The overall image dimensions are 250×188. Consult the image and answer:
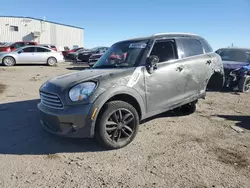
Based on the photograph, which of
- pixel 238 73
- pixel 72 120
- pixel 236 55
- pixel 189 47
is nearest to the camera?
pixel 72 120

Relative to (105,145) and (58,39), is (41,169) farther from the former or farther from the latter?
(58,39)

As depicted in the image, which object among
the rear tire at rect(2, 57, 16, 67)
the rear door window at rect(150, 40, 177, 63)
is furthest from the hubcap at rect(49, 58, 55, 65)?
the rear door window at rect(150, 40, 177, 63)

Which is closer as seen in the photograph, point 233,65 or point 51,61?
point 233,65

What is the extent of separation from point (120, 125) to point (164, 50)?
186cm

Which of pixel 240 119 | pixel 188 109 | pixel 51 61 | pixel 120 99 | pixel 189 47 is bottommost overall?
pixel 240 119

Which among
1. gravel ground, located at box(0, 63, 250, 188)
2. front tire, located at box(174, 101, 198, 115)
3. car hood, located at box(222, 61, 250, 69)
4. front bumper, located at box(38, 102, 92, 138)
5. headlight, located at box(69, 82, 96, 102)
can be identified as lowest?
gravel ground, located at box(0, 63, 250, 188)

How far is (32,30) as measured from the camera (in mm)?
35469

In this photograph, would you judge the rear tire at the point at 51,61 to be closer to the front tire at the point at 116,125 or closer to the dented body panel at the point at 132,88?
the dented body panel at the point at 132,88

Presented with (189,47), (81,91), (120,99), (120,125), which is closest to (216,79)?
(189,47)

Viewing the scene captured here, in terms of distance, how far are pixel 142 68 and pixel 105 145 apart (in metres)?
1.47

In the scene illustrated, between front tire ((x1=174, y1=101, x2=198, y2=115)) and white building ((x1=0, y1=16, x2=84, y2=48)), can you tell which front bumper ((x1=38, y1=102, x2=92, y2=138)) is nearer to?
front tire ((x1=174, y1=101, x2=198, y2=115))

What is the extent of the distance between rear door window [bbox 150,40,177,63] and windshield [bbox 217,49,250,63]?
6036 millimetres

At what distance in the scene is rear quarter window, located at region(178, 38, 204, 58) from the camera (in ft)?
16.1

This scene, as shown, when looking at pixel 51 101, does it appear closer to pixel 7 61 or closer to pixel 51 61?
pixel 7 61
